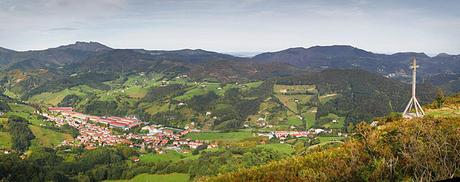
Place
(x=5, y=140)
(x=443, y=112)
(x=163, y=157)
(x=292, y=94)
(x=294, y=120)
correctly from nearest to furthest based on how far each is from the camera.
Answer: (x=443, y=112), (x=163, y=157), (x=5, y=140), (x=294, y=120), (x=292, y=94)

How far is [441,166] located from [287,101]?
3656 inches

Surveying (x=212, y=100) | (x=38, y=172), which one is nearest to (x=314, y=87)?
(x=212, y=100)

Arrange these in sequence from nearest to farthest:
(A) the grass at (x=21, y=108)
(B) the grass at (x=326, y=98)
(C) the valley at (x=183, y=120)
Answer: (C) the valley at (x=183, y=120) → (A) the grass at (x=21, y=108) → (B) the grass at (x=326, y=98)

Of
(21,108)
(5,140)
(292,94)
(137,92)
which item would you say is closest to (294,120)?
(292,94)

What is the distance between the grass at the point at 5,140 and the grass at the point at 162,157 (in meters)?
23.7

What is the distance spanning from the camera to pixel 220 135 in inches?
2997

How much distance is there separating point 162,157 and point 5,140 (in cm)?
2944

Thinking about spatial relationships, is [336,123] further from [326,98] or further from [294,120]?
[326,98]

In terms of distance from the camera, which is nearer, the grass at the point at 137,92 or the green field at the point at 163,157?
the green field at the point at 163,157

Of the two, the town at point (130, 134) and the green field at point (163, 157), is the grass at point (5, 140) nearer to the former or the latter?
the town at point (130, 134)

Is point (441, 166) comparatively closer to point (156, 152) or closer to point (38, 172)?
point (38, 172)

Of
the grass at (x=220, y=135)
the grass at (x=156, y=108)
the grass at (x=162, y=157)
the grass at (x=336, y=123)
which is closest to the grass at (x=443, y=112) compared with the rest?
the grass at (x=162, y=157)

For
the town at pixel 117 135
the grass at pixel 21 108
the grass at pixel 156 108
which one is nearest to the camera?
the town at pixel 117 135

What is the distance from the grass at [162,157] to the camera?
56.4 m
